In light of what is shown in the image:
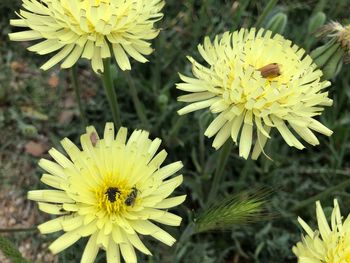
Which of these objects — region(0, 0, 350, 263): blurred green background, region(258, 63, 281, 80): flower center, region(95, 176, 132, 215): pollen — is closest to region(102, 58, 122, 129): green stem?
region(0, 0, 350, 263): blurred green background

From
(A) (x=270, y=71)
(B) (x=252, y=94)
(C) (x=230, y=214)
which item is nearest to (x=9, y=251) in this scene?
(C) (x=230, y=214)

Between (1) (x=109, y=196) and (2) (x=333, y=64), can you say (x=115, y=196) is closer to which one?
(1) (x=109, y=196)

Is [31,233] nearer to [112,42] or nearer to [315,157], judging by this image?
[112,42]

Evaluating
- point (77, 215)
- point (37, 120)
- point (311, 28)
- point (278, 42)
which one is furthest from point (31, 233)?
point (311, 28)

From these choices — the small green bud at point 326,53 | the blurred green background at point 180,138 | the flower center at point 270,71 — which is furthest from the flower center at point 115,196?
the small green bud at point 326,53

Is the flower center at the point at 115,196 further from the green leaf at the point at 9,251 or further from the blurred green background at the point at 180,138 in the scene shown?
the blurred green background at the point at 180,138

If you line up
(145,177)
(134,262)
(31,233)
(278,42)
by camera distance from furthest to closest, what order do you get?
(31,233), (278,42), (145,177), (134,262)
